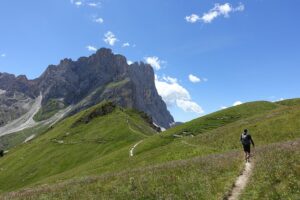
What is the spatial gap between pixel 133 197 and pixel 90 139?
10278 cm

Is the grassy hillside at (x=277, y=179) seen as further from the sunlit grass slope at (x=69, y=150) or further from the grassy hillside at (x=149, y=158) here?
the sunlit grass slope at (x=69, y=150)

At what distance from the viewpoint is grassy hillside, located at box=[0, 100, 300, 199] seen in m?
25.4

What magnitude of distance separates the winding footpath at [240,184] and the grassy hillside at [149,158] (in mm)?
377

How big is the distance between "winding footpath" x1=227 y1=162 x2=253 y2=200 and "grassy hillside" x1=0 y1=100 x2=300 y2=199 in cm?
38

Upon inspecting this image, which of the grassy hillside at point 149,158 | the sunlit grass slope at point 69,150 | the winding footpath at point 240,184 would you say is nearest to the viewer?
the winding footpath at point 240,184

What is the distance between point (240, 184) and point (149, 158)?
116ft

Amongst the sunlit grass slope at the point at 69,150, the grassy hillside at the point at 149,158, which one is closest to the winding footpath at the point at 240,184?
the grassy hillside at the point at 149,158

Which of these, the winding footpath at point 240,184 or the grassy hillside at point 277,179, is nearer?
the grassy hillside at point 277,179

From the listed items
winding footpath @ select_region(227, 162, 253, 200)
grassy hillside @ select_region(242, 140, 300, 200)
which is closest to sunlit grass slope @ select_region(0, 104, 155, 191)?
winding footpath @ select_region(227, 162, 253, 200)

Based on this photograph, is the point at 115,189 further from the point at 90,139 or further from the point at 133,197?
the point at 90,139

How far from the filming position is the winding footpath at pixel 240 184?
857 inches

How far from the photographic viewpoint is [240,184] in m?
24.2

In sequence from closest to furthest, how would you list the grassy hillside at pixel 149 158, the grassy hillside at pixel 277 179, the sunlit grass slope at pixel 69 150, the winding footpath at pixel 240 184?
the grassy hillside at pixel 277 179 → the winding footpath at pixel 240 184 → the grassy hillside at pixel 149 158 → the sunlit grass slope at pixel 69 150

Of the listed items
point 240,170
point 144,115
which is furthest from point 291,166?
point 144,115
